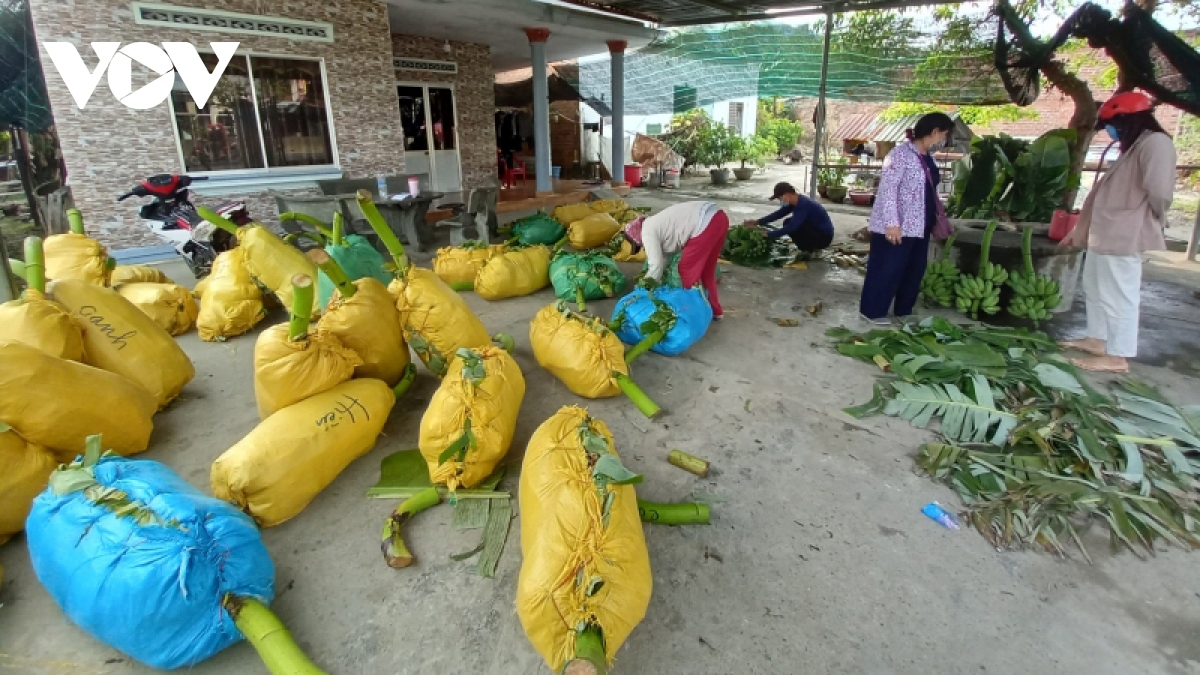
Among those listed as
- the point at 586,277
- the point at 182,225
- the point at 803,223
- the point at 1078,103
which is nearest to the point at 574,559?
the point at 586,277

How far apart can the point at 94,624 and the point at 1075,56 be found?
9.90m

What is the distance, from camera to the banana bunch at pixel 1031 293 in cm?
438

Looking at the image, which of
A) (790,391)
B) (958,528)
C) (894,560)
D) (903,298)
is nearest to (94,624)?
(894,560)

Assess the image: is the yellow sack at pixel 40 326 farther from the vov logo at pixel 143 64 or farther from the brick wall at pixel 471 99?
the brick wall at pixel 471 99

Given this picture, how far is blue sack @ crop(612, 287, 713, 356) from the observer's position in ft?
12.3

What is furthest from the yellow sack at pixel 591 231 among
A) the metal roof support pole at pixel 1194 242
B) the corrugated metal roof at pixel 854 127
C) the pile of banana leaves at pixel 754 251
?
the corrugated metal roof at pixel 854 127

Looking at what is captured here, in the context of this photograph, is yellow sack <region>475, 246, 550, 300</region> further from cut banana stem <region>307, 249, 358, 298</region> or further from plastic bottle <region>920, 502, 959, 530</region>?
plastic bottle <region>920, 502, 959, 530</region>

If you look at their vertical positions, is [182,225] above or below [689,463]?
above

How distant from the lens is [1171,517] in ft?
7.48

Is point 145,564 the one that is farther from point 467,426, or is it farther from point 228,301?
point 228,301

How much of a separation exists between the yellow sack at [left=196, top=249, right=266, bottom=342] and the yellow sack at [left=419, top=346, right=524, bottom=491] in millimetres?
2618

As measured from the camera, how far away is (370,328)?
2.82 metres

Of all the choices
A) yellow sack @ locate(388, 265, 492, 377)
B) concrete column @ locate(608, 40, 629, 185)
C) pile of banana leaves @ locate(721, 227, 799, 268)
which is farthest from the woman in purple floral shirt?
concrete column @ locate(608, 40, 629, 185)

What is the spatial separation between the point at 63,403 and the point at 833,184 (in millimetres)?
11396
